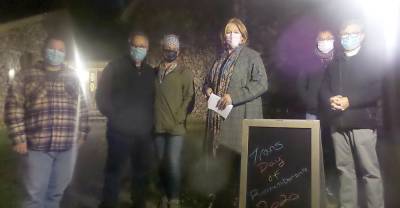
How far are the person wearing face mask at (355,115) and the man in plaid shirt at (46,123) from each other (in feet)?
7.91

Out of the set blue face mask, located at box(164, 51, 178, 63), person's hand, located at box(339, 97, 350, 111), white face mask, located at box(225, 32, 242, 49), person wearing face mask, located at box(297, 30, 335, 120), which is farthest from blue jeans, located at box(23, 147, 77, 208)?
person's hand, located at box(339, 97, 350, 111)

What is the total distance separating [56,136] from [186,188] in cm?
164

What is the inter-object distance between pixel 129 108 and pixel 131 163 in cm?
57

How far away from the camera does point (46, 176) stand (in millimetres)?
3850

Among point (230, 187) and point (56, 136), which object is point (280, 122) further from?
point (56, 136)

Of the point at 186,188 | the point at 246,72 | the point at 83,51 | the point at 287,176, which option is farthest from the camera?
the point at 186,188

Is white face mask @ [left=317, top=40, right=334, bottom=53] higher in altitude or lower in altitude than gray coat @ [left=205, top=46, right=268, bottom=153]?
higher

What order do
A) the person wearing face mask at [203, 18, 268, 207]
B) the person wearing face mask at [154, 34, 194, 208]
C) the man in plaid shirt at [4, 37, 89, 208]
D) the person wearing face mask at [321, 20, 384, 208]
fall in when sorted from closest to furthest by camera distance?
the man in plaid shirt at [4, 37, 89, 208] < the person wearing face mask at [321, 20, 384, 208] < the person wearing face mask at [203, 18, 268, 207] < the person wearing face mask at [154, 34, 194, 208]

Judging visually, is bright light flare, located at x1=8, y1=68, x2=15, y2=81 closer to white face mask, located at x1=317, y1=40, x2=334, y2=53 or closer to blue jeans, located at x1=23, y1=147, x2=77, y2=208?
blue jeans, located at x1=23, y1=147, x2=77, y2=208

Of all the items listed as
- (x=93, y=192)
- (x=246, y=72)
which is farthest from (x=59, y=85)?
(x=246, y=72)

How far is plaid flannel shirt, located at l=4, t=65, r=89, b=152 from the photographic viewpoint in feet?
12.3

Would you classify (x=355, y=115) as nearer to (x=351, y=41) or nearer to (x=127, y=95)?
(x=351, y=41)

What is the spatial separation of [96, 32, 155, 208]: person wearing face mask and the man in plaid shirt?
38 centimetres

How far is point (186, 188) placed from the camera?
4.84 metres
